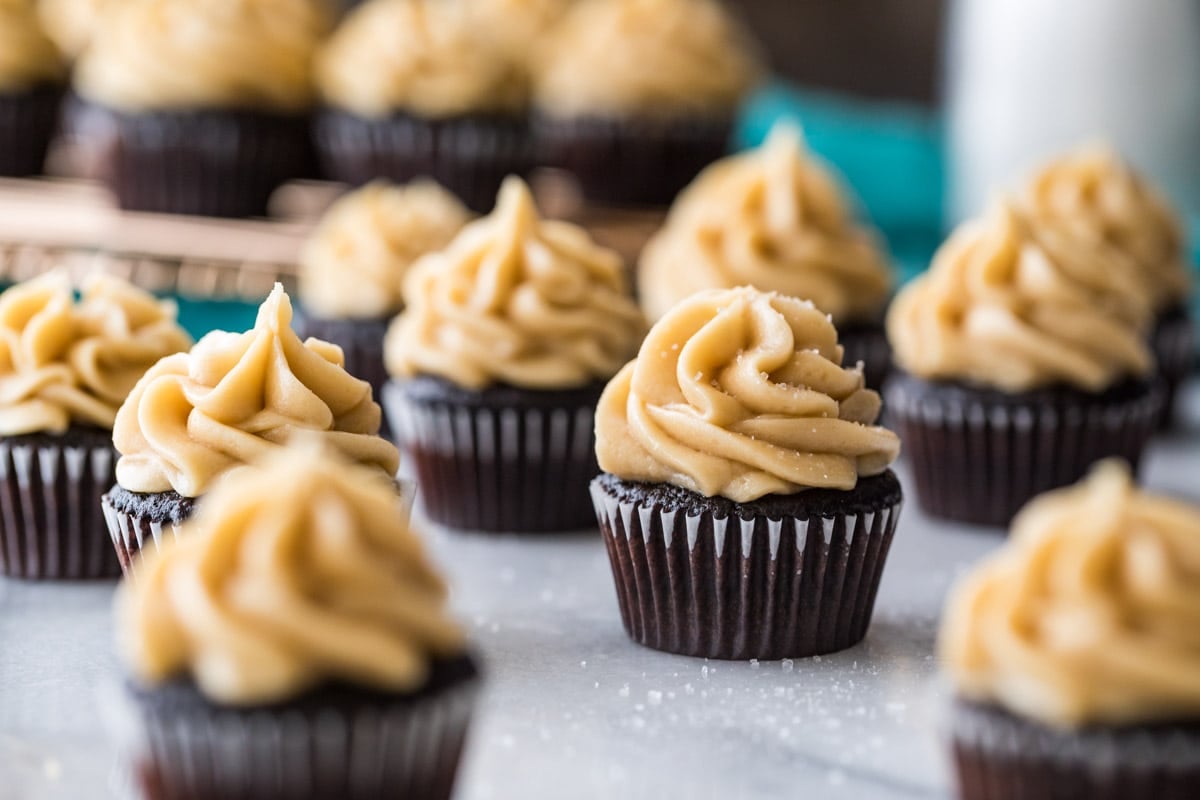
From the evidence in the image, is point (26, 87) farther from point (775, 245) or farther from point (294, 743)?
point (294, 743)

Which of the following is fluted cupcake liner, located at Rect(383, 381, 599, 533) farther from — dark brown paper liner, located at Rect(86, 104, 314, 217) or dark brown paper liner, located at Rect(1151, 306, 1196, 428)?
dark brown paper liner, located at Rect(1151, 306, 1196, 428)

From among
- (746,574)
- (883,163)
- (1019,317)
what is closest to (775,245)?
(1019,317)

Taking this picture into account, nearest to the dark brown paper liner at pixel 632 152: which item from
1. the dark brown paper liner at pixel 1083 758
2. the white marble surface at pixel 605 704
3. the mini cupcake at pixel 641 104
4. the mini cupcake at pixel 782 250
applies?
the mini cupcake at pixel 641 104

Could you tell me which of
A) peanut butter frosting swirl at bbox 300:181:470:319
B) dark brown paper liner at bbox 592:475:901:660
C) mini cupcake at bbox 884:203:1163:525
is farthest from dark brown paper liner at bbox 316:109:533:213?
dark brown paper liner at bbox 592:475:901:660

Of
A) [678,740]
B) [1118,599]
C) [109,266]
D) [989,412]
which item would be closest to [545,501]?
[989,412]

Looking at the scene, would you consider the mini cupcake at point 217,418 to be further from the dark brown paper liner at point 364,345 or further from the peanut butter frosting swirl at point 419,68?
the peanut butter frosting swirl at point 419,68
